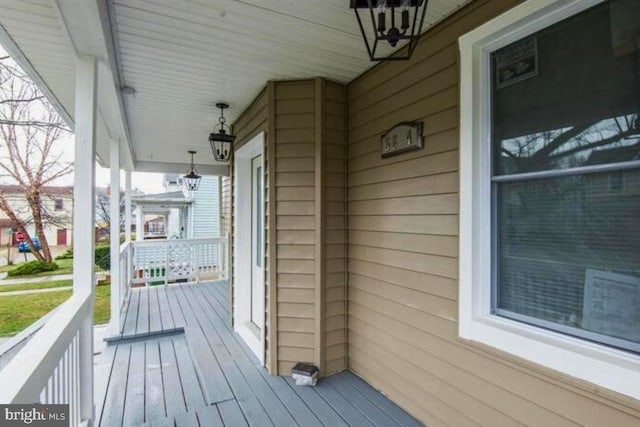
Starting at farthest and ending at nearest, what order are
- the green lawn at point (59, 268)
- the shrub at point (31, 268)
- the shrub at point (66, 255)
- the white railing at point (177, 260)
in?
the white railing at point (177, 260), the shrub at point (66, 255), the shrub at point (31, 268), the green lawn at point (59, 268)

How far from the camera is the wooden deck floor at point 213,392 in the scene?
7.38ft

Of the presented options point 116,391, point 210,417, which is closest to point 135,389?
point 116,391

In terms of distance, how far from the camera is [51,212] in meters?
3.54

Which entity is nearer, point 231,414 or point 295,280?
point 231,414

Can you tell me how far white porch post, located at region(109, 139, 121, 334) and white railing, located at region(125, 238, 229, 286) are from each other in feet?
8.63

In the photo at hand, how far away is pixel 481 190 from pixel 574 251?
0.52 metres

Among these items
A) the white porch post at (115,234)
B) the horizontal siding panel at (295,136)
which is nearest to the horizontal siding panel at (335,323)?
the horizontal siding panel at (295,136)

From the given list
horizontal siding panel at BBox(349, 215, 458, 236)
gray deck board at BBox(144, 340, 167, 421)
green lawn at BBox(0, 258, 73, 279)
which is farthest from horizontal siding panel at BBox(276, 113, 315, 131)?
gray deck board at BBox(144, 340, 167, 421)

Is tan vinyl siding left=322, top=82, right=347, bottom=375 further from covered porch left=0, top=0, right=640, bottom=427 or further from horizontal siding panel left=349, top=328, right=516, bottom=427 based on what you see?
horizontal siding panel left=349, top=328, right=516, bottom=427

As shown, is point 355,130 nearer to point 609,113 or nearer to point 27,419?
point 609,113

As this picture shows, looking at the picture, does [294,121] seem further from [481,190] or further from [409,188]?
[481,190]

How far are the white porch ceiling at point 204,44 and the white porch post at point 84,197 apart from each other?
0.22m

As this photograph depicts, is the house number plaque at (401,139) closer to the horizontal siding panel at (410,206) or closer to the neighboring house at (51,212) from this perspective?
the horizontal siding panel at (410,206)

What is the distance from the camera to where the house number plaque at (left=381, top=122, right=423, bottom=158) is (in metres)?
2.17
